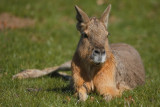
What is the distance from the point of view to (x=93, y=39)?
540cm

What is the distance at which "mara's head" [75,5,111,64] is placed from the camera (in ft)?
16.8

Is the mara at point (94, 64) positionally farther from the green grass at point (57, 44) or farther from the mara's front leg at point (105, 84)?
the green grass at point (57, 44)

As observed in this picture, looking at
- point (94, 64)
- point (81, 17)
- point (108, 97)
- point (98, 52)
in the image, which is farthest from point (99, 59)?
point (81, 17)

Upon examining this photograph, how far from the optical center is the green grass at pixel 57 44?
532 cm

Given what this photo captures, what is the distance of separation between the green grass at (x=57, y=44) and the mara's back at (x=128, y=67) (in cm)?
29

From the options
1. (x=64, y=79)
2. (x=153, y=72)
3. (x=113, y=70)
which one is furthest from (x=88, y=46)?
(x=153, y=72)

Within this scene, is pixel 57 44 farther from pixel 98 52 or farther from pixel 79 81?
pixel 98 52

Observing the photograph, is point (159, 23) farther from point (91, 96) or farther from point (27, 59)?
point (91, 96)

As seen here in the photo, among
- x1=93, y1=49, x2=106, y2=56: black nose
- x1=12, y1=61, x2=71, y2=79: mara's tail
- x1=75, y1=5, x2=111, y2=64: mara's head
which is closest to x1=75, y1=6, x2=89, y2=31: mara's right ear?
x1=75, y1=5, x2=111, y2=64: mara's head

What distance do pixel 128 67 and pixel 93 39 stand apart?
1.79 meters

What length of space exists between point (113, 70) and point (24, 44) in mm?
4536

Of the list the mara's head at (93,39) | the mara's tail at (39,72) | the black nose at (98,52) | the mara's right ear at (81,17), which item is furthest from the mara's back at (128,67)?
the mara's tail at (39,72)

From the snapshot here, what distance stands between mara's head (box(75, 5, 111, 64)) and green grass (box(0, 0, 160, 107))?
72cm

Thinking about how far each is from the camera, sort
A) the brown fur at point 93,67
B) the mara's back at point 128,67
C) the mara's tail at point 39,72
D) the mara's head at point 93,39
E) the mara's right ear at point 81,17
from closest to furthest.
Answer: the mara's head at point 93,39 < the brown fur at point 93,67 < the mara's right ear at point 81,17 < the mara's back at point 128,67 < the mara's tail at point 39,72
